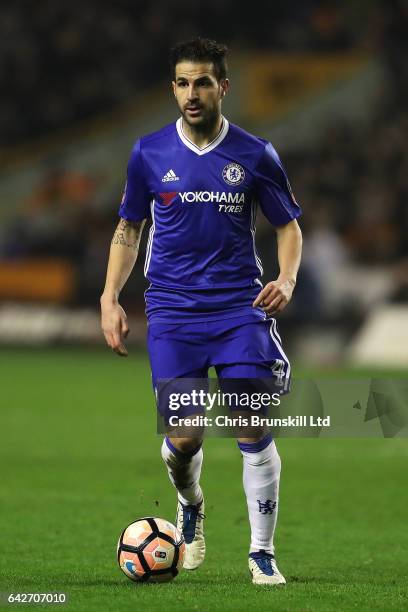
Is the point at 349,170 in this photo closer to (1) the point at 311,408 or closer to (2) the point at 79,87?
(2) the point at 79,87

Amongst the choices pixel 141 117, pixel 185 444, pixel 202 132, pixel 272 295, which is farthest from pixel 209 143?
pixel 141 117

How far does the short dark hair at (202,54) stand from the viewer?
5742 millimetres

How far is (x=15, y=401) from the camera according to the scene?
13.6m

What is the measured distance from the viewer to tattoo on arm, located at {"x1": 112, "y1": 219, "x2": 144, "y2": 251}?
6105 millimetres

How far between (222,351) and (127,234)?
0.68 m

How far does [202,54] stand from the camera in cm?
574

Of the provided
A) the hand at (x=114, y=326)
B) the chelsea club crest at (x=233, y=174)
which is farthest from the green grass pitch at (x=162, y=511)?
the chelsea club crest at (x=233, y=174)

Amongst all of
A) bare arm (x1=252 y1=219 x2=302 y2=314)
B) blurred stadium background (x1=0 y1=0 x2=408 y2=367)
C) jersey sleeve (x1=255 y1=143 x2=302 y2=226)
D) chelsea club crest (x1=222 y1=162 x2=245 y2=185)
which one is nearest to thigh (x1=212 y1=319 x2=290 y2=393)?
bare arm (x1=252 y1=219 x2=302 y2=314)

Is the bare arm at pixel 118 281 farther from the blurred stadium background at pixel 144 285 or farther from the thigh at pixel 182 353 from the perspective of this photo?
the blurred stadium background at pixel 144 285

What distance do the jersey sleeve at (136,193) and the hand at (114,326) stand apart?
431 millimetres

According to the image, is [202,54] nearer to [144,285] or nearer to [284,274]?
[284,274]

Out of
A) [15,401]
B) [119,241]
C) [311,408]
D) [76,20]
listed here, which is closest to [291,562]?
[311,408]

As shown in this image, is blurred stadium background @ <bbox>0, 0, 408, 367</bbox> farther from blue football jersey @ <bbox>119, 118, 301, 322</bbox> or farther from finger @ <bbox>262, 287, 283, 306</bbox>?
finger @ <bbox>262, 287, 283, 306</bbox>

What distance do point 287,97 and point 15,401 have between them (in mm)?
11194
